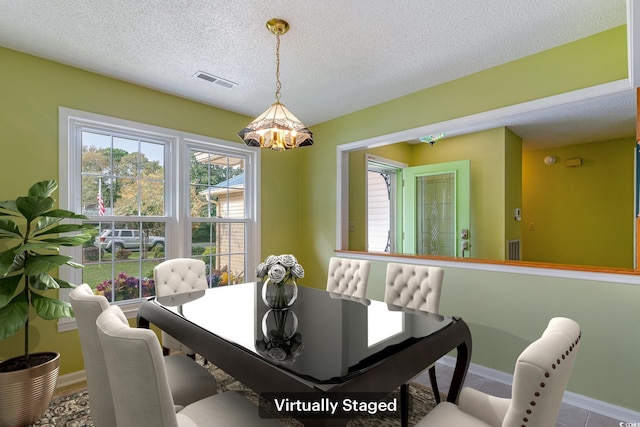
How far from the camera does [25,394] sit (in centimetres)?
196

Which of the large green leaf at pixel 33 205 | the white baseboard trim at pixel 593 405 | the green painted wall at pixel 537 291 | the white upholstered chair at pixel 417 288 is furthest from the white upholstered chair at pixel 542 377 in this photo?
the large green leaf at pixel 33 205

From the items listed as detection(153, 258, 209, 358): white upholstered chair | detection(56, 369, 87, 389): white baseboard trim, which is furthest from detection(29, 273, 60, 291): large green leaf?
detection(56, 369, 87, 389): white baseboard trim

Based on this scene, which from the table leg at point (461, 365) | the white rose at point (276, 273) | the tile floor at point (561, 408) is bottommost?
the tile floor at point (561, 408)

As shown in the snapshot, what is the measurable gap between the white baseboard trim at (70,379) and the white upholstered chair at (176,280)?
2.43 feet

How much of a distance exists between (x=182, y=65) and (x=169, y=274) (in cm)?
175

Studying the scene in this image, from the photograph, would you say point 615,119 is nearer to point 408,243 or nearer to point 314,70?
point 408,243

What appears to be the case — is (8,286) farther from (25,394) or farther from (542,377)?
(542,377)

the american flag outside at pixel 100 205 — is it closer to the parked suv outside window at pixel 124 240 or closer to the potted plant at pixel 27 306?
the parked suv outside window at pixel 124 240

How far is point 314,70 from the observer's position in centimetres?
271

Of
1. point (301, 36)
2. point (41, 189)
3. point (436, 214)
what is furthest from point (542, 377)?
point (436, 214)

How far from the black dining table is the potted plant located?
643mm

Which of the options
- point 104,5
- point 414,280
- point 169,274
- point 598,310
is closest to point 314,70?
point 104,5

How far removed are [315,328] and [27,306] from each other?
6.50ft

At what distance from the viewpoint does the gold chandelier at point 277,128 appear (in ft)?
6.23
